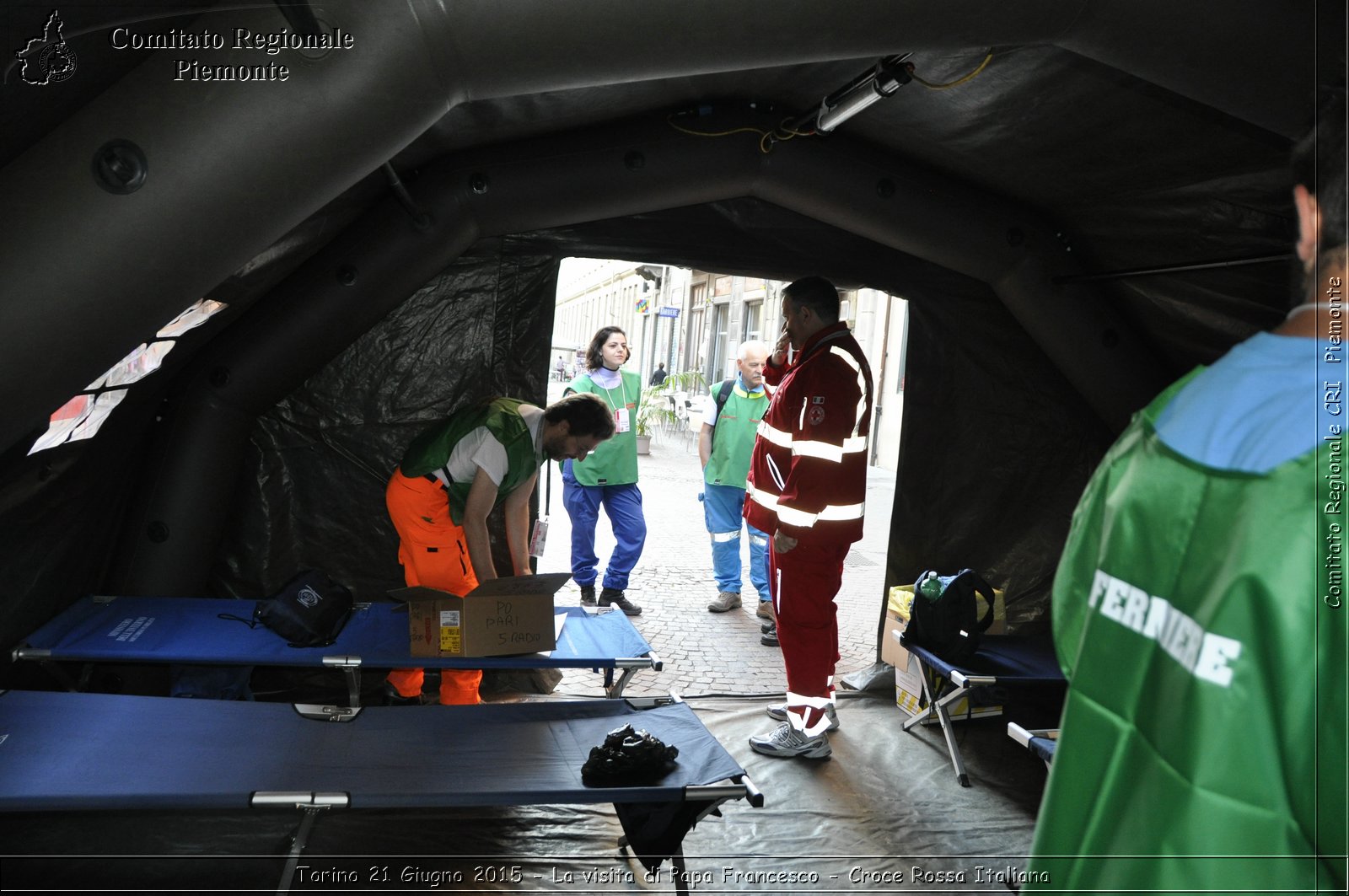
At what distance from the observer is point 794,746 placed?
4375 millimetres

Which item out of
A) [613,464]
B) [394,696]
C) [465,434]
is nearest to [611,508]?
[613,464]

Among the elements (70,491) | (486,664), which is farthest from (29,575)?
(486,664)

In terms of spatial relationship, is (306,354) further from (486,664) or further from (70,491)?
(486,664)

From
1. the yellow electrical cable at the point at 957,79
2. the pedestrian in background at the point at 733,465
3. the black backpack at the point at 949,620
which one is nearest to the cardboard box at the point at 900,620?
the black backpack at the point at 949,620

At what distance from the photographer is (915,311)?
548cm

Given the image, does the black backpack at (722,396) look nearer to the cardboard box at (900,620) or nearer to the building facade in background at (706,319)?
the building facade in background at (706,319)

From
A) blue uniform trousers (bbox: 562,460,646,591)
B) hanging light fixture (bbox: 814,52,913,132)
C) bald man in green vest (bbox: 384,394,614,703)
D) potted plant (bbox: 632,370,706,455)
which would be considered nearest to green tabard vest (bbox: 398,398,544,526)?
bald man in green vest (bbox: 384,394,614,703)

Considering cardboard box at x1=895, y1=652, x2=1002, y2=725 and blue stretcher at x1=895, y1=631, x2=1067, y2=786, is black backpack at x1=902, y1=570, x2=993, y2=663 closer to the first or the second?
blue stretcher at x1=895, y1=631, x2=1067, y2=786

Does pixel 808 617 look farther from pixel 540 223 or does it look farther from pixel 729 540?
pixel 729 540

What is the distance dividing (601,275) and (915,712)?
104 ft

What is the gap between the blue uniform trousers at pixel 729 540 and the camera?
6.45m

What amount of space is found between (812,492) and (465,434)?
1.51m

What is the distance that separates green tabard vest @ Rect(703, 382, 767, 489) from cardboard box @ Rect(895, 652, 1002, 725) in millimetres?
1867

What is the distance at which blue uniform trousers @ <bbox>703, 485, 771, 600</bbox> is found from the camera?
6453 millimetres
